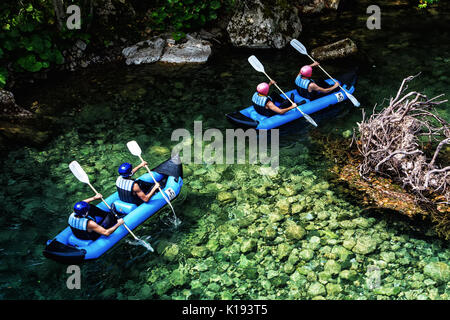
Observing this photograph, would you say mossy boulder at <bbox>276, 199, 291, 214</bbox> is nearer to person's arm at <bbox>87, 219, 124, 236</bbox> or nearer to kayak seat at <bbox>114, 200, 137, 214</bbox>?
kayak seat at <bbox>114, 200, 137, 214</bbox>

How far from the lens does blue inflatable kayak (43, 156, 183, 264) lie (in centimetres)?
587

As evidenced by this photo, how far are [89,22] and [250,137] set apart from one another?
6.11 m

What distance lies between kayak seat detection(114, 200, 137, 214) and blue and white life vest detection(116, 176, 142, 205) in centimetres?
6

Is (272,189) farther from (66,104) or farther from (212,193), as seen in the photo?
(66,104)

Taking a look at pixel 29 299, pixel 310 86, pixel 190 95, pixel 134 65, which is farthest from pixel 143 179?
pixel 134 65

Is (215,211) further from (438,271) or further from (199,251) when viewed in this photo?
(438,271)

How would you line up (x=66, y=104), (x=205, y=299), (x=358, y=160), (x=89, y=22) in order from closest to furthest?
1. (x=205, y=299)
2. (x=358, y=160)
3. (x=66, y=104)
4. (x=89, y=22)

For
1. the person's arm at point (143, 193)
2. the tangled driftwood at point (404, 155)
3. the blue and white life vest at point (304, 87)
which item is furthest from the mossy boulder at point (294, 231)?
the blue and white life vest at point (304, 87)

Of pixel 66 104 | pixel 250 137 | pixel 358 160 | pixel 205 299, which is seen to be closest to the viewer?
pixel 205 299

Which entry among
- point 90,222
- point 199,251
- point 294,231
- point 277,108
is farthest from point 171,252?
point 277,108

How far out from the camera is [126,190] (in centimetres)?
646

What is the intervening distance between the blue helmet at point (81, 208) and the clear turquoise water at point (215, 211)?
96 centimetres

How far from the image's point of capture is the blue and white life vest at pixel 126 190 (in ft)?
21.1

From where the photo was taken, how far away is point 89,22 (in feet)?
37.0
